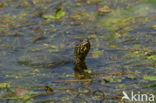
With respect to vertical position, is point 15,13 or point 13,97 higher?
point 15,13

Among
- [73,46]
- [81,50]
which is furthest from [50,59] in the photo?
[73,46]

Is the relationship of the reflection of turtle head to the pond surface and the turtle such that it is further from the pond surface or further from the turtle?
the pond surface

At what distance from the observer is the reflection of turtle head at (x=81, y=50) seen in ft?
12.3

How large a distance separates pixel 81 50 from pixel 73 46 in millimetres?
1076

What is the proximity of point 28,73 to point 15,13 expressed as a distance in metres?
2.96

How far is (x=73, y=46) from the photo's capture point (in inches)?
194

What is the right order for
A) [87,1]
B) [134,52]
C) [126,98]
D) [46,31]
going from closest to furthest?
[126,98] → [134,52] → [46,31] → [87,1]

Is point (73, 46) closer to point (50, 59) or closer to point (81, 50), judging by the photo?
point (50, 59)

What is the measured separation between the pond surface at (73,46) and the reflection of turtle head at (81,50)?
185 millimetres

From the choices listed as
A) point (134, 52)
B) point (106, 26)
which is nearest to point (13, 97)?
point (134, 52)

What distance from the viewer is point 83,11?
6.54 meters

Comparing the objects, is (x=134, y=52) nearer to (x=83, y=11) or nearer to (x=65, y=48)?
(x=65, y=48)

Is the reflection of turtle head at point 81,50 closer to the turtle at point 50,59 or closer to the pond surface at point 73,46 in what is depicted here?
the turtle at point 50,59

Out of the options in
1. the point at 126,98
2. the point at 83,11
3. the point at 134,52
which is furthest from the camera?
the point at 83,11
